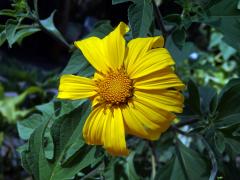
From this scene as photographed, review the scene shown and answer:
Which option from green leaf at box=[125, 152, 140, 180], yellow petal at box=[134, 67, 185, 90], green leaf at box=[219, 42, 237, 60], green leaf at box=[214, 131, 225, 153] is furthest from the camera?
green leaf at box=[219, 42, 237, 60]

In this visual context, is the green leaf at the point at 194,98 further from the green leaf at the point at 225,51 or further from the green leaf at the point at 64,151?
the green leaf at the point at 225,51

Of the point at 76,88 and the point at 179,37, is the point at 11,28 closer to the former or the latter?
the point at 76,88

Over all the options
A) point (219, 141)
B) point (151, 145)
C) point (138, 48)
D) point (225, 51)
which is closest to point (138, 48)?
point (138, 48)

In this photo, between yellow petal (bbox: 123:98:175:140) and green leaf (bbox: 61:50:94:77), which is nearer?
yellow petal (bbox: 123:98:175:140)

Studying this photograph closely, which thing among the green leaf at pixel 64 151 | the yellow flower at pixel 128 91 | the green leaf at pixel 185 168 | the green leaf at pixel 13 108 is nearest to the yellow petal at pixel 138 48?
the yellow flower at pixel 128 91

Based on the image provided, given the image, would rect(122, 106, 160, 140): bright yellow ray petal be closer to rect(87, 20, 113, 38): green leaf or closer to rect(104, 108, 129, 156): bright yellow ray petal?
rect(104, 108, 129, 156): bright yellow ray petal

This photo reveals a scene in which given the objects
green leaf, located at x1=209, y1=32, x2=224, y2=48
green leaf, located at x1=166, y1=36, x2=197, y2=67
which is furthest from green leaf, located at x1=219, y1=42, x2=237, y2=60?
green leaf, located at x1=166, y1=36, x2=197, y2=67
